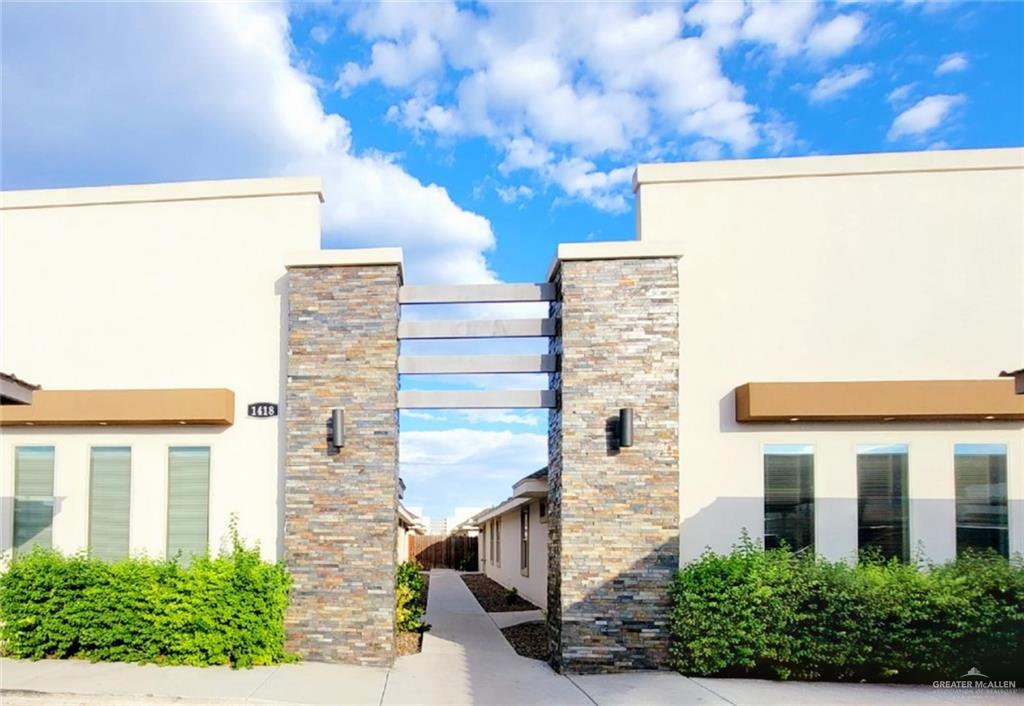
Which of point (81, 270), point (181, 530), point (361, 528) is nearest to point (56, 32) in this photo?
point (81, 270)

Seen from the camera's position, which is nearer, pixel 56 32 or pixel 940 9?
pixel 940 9

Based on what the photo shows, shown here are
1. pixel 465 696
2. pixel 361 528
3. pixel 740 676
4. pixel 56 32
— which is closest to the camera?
pixel 465 696

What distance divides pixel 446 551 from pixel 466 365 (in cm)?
2650

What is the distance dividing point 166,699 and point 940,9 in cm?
1212

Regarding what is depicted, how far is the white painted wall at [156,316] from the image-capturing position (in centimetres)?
974

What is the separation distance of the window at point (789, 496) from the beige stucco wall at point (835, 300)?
0.38 ft

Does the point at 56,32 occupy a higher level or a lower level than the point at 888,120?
higher

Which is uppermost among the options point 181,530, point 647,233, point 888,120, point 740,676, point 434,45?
point 434,45

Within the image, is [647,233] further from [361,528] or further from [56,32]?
[56,32]

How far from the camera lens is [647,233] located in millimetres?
9695

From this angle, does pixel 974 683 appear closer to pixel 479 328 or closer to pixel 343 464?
pixel 479 328

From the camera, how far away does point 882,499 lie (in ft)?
30.1

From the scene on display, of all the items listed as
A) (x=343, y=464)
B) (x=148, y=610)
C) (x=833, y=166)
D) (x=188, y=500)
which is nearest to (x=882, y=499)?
(x=833, y=166)

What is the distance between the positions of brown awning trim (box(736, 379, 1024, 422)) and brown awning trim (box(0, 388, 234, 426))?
22.3 ft
